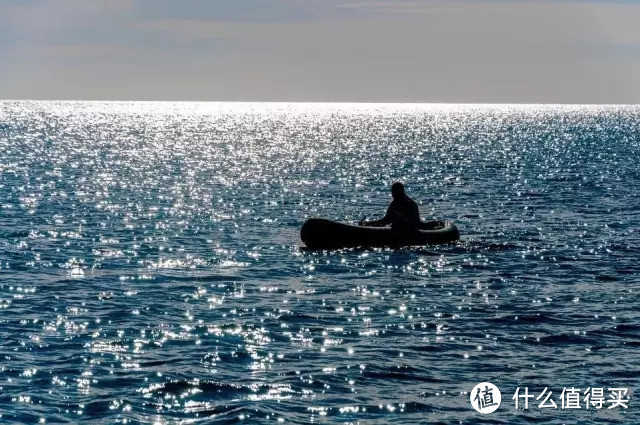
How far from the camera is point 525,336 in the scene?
19641 mm

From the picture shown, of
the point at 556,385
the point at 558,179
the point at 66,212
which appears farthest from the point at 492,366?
the point at 558,179

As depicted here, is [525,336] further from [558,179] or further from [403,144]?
[403,144]

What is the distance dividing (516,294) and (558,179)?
4349 cm

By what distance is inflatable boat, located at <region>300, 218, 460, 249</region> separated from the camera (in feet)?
102

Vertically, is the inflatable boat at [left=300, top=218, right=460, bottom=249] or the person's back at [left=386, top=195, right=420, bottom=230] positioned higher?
the person's back at [left=386, top=195, right=420, bottom=230]

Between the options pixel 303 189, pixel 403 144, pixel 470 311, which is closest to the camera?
pixel 470 311

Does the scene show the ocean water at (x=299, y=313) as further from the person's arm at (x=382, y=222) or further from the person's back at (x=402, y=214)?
the person's arm at (x=382, y=222)

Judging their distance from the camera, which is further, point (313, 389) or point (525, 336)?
point (525, 336)
